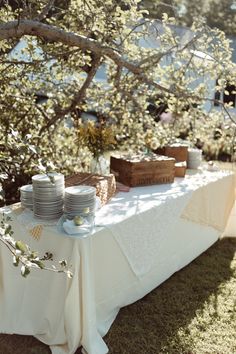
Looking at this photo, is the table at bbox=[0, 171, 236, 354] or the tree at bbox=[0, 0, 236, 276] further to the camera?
the tree at bbox=[0, 0, 236, 276]

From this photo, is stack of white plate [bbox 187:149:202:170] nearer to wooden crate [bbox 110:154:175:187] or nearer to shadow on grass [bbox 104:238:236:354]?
wooden crate [bbox 110:154:175:187]

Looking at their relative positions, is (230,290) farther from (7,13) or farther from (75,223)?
(7,13)

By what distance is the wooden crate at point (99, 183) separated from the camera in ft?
8.64

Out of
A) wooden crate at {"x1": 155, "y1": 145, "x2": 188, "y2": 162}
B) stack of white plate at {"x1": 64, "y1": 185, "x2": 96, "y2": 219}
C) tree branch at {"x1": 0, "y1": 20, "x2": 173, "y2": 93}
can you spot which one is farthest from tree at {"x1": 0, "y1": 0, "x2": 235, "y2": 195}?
stack of white plate at {"x1": 64, "y1": 185, "x2": 96, "y2": 219}

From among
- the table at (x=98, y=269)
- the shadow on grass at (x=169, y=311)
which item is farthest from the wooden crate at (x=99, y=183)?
the shadow on grass at (x=169, y=311)

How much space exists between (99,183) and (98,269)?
64 cm

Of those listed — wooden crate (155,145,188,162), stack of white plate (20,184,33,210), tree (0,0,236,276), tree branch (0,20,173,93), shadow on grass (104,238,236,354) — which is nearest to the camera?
shadow on grass (104,238,236,354)

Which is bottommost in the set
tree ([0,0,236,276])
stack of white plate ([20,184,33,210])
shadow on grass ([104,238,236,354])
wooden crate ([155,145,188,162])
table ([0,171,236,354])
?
shadow on grass ([104,238,236,354])

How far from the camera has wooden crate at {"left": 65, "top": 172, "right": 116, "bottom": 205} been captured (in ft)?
8.64

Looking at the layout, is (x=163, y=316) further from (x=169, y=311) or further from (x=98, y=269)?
(x=98, y=269)

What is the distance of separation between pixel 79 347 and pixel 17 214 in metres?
0.92

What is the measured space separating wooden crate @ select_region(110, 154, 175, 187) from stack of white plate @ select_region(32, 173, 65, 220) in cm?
94

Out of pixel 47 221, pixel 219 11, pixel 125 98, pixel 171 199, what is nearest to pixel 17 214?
pixel 47 221

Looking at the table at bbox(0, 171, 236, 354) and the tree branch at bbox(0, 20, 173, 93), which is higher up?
the tree branch at bbox(0, 20, 173, 93)
